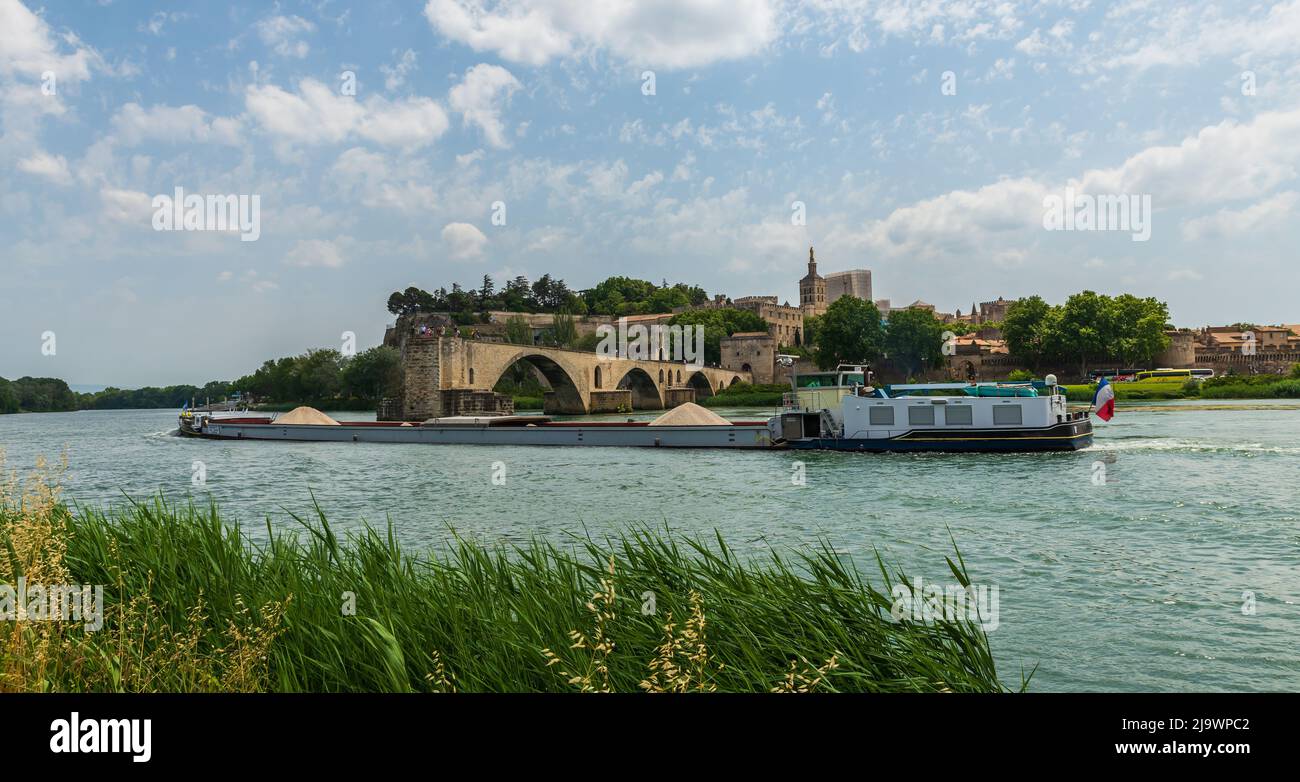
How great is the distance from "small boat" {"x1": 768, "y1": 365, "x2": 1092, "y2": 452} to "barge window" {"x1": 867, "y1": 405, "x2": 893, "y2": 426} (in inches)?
0.7

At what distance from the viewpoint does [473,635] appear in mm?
5629

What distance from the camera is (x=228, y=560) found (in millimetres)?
7297

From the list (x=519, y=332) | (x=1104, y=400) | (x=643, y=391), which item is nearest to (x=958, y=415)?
(x=1104, y=400)

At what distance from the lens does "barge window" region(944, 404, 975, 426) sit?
98.7 ft

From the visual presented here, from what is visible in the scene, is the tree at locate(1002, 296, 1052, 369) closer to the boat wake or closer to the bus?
the bus

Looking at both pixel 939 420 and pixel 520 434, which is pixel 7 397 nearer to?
pixel 520 434

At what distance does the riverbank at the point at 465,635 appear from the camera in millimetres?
4664

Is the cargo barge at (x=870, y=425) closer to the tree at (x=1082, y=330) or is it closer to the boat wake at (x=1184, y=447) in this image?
the boat wake at (x=1184, y=447)

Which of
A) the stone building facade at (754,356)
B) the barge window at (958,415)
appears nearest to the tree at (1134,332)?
the stone building facade at (754,356)

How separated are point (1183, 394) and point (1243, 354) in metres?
48.6

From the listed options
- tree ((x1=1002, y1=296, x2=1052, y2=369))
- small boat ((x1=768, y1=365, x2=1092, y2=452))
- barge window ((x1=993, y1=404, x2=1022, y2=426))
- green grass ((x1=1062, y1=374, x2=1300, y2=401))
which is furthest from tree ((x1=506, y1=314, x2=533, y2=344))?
barge window ((x1=993, y1=404, x2=1022, y2=426))

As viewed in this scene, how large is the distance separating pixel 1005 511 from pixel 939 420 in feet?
43.5

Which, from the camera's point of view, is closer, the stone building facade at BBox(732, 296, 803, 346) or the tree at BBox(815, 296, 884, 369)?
the tree at BBox(815, 296, 884, 369)

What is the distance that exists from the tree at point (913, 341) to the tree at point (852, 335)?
5.16 feet
